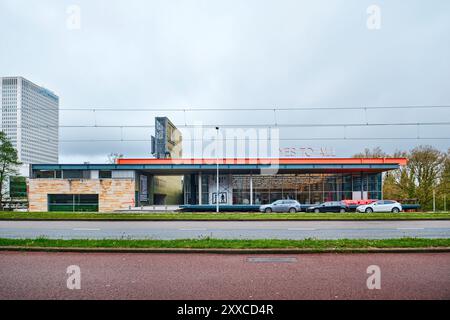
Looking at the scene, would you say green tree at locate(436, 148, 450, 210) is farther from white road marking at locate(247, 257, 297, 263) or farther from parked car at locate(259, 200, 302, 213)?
white road marking at locate(247, 257, 297, 263)

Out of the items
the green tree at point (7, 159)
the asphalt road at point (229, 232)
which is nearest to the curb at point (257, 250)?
the asphalt road at point (229, 232)

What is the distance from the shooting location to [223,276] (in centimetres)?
604

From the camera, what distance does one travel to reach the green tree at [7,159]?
127 ft

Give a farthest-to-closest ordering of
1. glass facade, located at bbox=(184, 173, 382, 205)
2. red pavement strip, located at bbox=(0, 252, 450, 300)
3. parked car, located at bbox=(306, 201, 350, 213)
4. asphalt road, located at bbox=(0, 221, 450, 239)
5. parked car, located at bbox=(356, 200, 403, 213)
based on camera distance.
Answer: glass facade, located at bbox=(184, 173, 382, 205)
parked car, located at bbox=(306, 201, 350, 213)
parked car, located at bbox=(356, 200, 403, 213)
asphalt road, located at bbox=(0, 221, 450, 239)
red pavement strip, located at bbox=(0, 252, 450, 300)

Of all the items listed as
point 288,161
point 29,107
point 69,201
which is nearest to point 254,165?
point 288,161

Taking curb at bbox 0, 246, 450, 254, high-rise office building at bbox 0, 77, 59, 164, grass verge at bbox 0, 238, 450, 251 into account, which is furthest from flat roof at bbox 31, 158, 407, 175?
curb at bbox 0, 246, 450, 254

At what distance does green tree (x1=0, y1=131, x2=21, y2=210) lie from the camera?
1522 inches

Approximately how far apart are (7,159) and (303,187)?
38.3m

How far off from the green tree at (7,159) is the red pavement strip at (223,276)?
37.9 meters

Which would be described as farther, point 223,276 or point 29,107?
point 29,107

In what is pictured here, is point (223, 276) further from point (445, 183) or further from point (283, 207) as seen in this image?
point (445, 183)

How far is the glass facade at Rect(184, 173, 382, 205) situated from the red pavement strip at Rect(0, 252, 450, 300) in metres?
30.3

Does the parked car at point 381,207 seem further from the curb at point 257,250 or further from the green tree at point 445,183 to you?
the curb at point 257,250
